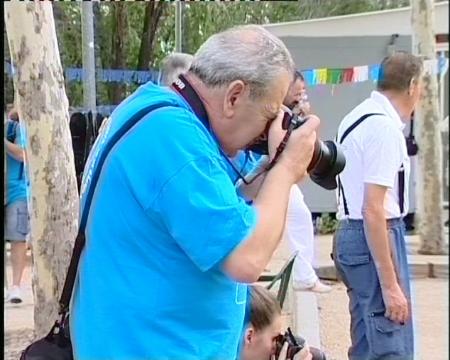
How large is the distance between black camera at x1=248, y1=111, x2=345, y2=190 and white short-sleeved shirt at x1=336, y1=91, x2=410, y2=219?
94 cm

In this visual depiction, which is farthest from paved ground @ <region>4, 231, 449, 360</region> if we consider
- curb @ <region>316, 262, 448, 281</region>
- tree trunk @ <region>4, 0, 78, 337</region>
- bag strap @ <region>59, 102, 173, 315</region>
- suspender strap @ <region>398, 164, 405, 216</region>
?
bag strap @ <region>59, 102, 173, 315</region>

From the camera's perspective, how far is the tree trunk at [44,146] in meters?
4.03

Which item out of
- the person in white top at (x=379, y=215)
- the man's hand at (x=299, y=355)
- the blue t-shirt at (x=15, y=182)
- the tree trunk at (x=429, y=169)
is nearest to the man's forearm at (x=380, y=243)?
the person in white top at (x=379, y=215)

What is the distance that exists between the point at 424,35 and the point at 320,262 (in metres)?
2.59

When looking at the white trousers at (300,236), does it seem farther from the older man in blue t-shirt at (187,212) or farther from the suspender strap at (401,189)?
the older man in blue t-shirt at (187,212)

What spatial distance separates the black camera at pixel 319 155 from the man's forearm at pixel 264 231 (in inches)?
3.4

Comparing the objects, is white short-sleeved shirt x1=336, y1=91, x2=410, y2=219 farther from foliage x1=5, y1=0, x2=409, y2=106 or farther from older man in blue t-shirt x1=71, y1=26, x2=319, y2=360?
foliage x1=5, y1=0, x2=409, y2=106

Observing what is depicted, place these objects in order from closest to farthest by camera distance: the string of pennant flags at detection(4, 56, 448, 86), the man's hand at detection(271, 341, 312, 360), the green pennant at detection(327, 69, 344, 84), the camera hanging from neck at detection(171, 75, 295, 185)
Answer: the camera hanging from neck at detection(171, 75, 295, 185), the man's hand at detection(271, 341, 312, 360), the string of pennant flags at detection(4, 56, 448, 86), the green pennant at detection(327, 69, 344, 84)

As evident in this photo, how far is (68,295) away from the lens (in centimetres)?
210

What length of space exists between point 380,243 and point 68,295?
1485mm

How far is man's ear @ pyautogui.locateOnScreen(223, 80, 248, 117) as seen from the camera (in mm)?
1898

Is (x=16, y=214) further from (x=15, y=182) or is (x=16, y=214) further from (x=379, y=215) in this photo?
(x=379, y=215)

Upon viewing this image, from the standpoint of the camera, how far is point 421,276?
28.3 feet

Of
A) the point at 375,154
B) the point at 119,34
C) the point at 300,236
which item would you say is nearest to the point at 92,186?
the point at 375,154
